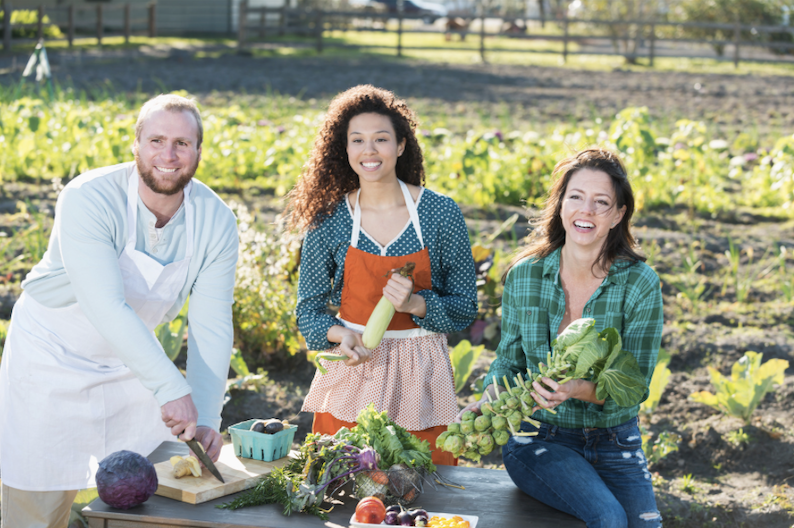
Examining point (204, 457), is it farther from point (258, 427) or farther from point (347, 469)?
point (347, 469)

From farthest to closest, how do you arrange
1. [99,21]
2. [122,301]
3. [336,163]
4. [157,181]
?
[99,21], [336,163], [157,181], [122,301]

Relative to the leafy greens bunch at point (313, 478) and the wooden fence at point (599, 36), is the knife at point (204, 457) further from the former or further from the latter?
the wooden fence at point (599, 36)

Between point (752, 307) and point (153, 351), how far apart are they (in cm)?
390

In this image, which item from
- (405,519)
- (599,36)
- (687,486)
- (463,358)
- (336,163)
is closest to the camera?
(405,519)

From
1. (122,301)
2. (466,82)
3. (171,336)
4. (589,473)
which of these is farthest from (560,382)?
(466,82)

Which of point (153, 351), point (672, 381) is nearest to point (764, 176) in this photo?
point (672, 381)

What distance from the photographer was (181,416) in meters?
2.38

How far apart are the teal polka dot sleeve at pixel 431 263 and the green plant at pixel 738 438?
160 cm

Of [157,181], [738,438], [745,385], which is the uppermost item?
[157,181]

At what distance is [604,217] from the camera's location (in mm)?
2646

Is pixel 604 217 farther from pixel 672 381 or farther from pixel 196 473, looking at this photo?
pixel 672 381

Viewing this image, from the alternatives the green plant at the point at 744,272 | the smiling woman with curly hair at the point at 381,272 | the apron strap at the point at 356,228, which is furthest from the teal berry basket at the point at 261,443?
the green plant at the point at 744,272

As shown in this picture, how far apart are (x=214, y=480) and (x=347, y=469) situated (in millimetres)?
387

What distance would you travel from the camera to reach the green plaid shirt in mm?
2605
